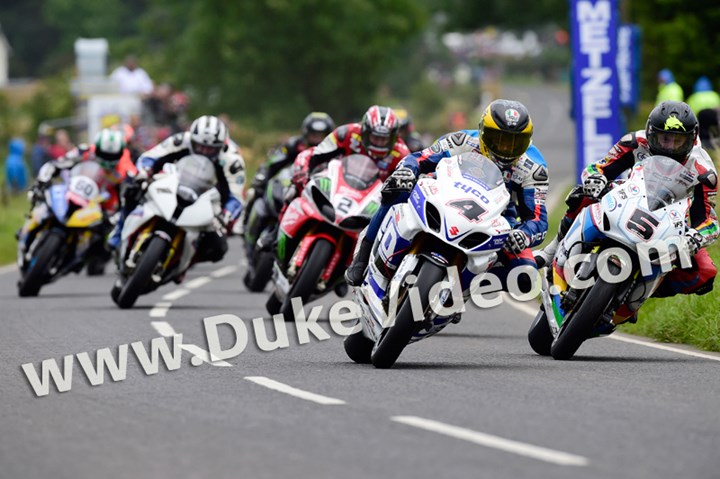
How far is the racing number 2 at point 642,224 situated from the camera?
453 inches

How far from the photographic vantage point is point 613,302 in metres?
11.7

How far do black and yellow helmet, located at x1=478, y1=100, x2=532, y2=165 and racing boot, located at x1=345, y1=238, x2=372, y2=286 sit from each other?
103cm

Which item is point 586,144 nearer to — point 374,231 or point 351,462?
point 374,231

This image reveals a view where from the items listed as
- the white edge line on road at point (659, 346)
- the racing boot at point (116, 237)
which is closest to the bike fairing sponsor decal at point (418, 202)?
the white edge line on road at point (659, 346)

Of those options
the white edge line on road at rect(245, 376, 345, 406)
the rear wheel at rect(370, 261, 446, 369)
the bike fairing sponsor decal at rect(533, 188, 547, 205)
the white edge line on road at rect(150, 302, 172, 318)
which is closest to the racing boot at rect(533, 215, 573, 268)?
the bike fairing sponsor decal at rect(533, 188, 547, 205)

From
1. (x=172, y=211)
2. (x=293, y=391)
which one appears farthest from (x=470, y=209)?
(x=172, y=211)

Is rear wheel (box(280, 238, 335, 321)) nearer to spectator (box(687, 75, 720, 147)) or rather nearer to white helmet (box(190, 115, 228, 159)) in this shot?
white helmet (box(190, 115, 228, 159))

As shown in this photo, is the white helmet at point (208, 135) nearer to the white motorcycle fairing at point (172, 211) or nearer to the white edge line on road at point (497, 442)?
the white motorcycle fairing at point (172, 211)

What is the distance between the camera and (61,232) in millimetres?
19578

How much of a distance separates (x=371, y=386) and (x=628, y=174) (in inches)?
115

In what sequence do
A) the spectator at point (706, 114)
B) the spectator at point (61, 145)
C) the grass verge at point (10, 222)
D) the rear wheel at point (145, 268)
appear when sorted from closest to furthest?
1. the rear wheel at point (145, 268)
2. the spectator at point (706, 114)
3. the grass verge at point (10, 222)
4. the spectator at point (61, 145)

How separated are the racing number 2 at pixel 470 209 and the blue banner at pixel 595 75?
38.8 ft

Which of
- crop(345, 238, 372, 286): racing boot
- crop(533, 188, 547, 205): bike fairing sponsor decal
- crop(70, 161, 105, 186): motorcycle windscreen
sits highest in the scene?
crop(70, 161, 105, 186): motorcycle windscreen

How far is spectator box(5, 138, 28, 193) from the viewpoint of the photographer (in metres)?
38.8
